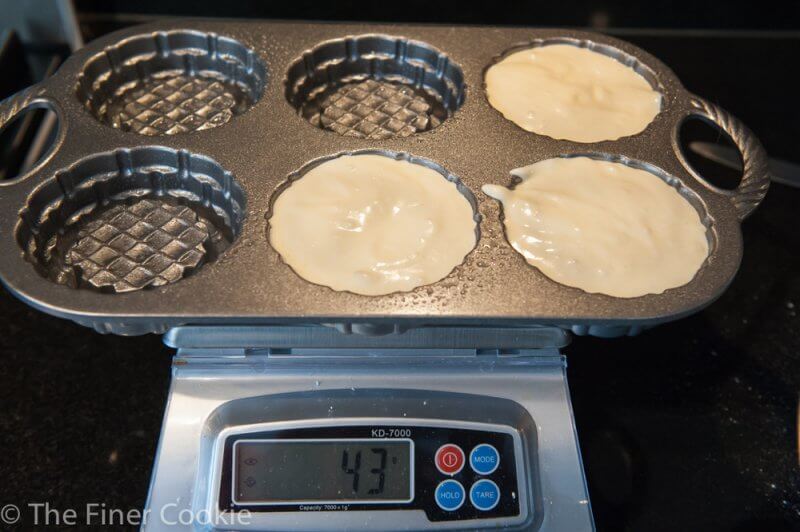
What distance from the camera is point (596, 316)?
1199 millimetres

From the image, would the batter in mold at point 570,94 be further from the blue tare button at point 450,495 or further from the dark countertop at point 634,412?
the blue tare button at point 450,495

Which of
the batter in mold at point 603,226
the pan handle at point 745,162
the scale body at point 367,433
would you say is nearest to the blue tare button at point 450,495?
the scale body at point 367,433

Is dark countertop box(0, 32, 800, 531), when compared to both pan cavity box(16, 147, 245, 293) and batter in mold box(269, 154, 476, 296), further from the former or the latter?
batter in mold box(269, 154, 476, 296)

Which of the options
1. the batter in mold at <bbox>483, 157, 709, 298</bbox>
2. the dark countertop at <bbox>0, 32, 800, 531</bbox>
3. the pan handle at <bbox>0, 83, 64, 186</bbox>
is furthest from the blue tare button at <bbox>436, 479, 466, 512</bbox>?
the pan handle at <bbox>0, 83, 64, 186</bbox>

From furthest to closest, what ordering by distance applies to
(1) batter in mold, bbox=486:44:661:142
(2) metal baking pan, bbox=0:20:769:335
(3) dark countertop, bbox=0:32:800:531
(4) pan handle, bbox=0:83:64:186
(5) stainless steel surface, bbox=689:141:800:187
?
(5) stainless steel surface, bbox=689:141:800:187 < (1) batter in mold, bbox=486:44:661:142 < (4) pan handle, bbox=0:83:64:186 < (3) dark countertop, bbox=0:32:800:531 < (2) metal baking pan, bbox=0:20:769:335

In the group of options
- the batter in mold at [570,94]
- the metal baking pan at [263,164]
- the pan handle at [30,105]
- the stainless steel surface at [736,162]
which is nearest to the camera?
the metal baking pan at [263,164]

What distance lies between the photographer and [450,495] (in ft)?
4.04

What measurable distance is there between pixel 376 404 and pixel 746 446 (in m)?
0.73

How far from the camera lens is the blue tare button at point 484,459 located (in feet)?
4.12

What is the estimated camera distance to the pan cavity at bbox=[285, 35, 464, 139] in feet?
5.77

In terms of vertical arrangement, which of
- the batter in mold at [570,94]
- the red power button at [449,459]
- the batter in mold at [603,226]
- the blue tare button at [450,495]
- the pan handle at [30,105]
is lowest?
the blue tare button at [450,495]

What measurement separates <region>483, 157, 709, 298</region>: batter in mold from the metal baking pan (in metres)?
0.04

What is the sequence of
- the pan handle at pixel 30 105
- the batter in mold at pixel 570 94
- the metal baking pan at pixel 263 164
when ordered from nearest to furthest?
1. the metal baking pan at pixel 263 164
2. the pan handle at pixel 30 105
3. the batter in mold at pixel 570 94

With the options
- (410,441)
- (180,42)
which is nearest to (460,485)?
(410,441)
